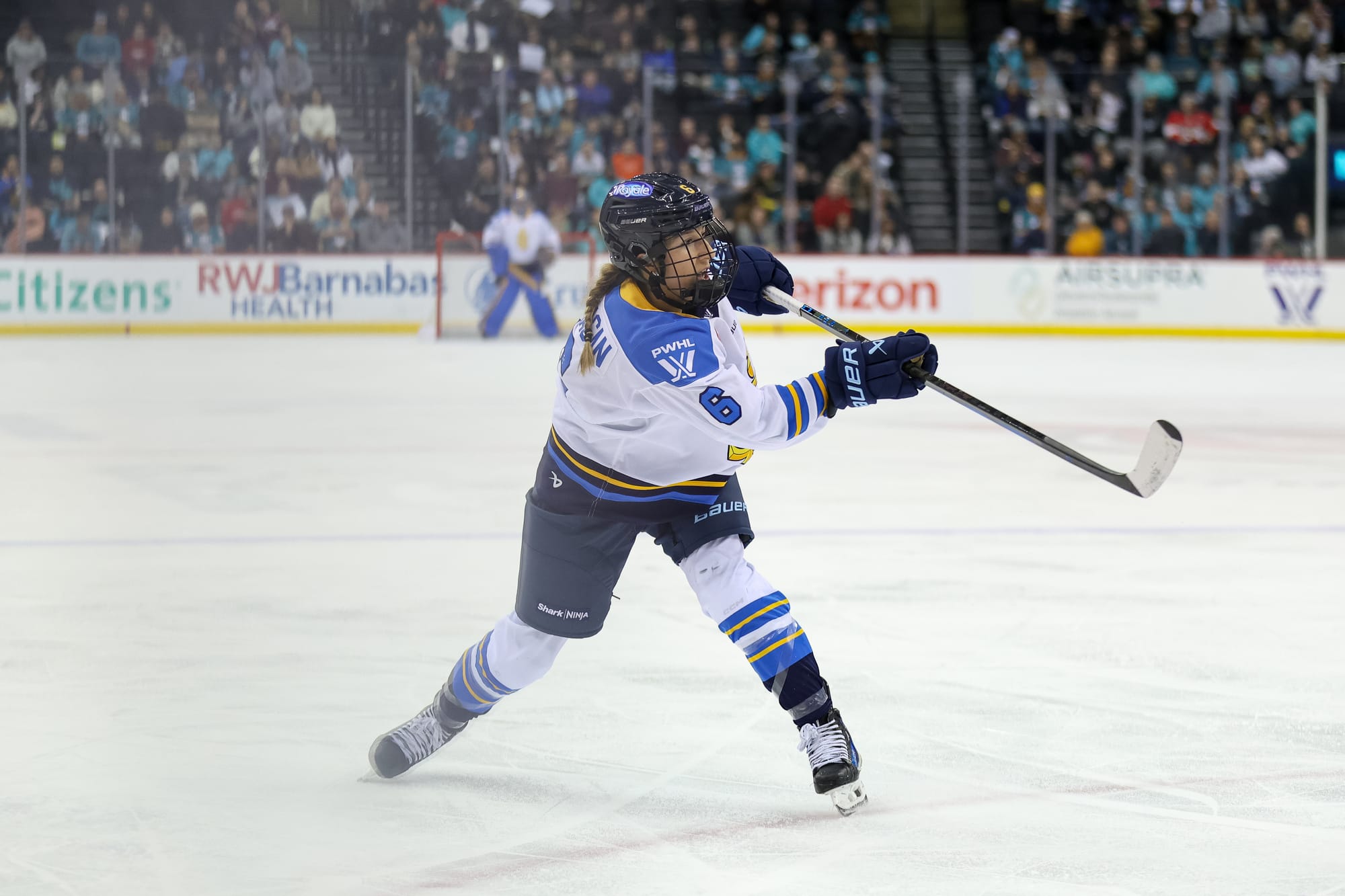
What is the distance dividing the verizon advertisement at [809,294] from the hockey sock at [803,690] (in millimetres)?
11490

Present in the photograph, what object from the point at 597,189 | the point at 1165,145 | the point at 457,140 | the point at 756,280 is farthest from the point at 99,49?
the point at 756,280

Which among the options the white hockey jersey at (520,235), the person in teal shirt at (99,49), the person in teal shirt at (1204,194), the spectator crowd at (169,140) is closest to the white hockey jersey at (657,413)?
→ the spectator crowd at (169,140)

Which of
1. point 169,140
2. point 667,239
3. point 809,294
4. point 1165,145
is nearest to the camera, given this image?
point 667,239

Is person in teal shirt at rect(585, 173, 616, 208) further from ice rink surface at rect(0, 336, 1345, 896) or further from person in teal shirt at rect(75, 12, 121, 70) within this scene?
ice rink surface at rect(0, 336, 1345, 896)

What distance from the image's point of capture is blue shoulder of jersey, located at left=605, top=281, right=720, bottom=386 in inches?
109

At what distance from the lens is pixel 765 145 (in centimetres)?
1541

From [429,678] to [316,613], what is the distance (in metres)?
0.72

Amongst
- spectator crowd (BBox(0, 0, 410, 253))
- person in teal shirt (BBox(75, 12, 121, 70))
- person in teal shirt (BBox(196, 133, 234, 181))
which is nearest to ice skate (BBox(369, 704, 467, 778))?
spectator crowd (BBox(0, 0, 410, 253))

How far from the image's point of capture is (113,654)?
400 centimetres

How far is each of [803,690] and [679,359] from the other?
0.63 meters

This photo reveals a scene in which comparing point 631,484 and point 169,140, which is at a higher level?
point 169,140

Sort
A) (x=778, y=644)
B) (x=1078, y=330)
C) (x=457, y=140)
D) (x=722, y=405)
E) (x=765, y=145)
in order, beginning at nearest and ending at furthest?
(x=722, y=405) → (x=778, y=644) → (x=457, y=140) → (x=1078, y=330) → (x=765, y=145)

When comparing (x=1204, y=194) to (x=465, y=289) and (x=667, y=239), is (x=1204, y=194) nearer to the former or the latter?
(x=465, y=289)

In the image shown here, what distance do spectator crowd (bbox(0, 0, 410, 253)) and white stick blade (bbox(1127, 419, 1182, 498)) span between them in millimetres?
11191
